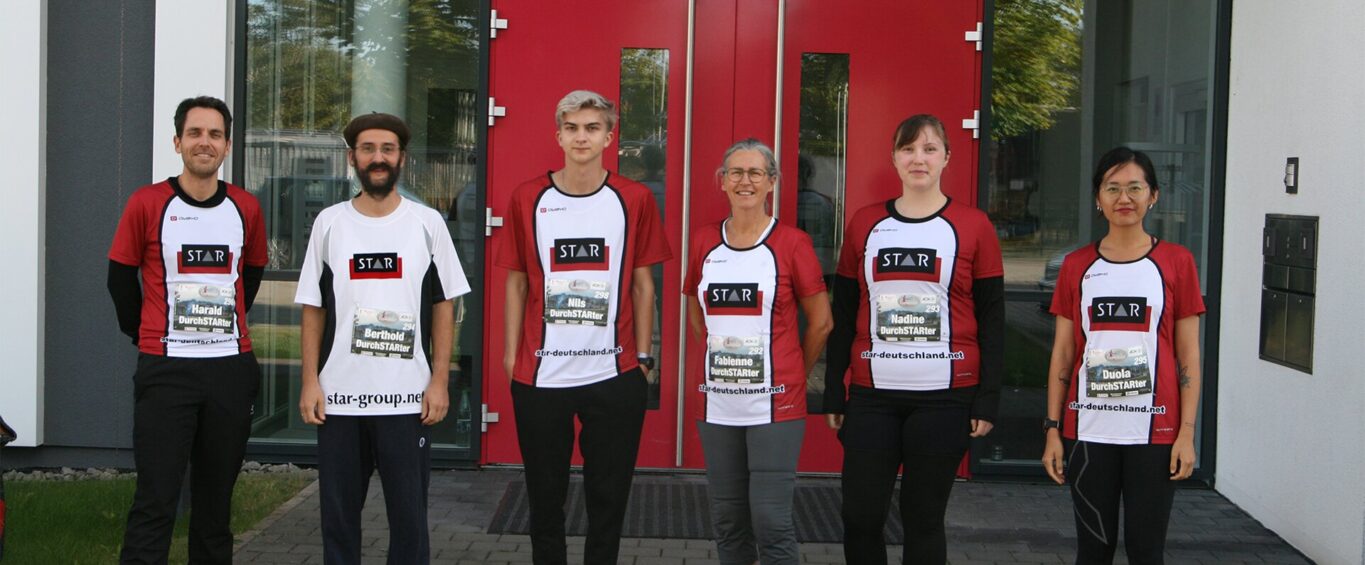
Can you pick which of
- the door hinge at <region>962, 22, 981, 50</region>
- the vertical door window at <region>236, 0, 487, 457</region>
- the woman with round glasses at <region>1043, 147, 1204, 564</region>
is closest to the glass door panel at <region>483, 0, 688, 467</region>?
the vertical door window at <region>236, 0, 487, 457</region>

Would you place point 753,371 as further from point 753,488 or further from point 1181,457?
point 1181,457

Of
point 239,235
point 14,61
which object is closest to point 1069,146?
point 239,235

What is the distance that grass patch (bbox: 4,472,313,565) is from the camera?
5543 millimetres

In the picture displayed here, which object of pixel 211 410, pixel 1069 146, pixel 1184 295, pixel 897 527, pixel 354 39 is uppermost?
pixel 354 39

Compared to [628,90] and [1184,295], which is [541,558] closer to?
[1184,295]

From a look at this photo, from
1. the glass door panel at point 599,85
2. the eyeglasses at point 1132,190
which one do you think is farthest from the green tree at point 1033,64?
the eyeglasses at point 1132,190

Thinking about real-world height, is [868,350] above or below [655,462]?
above

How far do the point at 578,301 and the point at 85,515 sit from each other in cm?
301

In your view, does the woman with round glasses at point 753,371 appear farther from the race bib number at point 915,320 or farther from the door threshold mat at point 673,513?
the door threshold mat at point 673,513

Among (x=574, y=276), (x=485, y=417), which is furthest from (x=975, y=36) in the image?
(x=574, y=276)

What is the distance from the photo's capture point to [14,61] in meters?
6.92

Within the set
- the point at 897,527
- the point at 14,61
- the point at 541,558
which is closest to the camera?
the point at 541,558

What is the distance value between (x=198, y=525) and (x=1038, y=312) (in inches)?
170

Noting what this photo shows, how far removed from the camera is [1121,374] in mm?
4199
